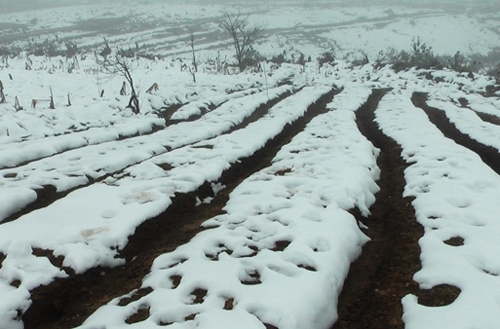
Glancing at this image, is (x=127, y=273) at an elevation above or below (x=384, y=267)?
above

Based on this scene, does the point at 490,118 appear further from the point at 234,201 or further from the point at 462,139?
the point at 234,201

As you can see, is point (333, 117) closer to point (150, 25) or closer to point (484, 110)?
point (484, 110)

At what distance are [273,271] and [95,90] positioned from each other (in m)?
14.3

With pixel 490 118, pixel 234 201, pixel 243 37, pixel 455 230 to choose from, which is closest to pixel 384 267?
pixel 455 230

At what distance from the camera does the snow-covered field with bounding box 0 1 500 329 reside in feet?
11.2

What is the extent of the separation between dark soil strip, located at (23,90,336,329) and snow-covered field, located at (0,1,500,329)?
0.12m

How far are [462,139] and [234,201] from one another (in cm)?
725

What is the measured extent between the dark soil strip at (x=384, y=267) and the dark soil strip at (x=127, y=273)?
221 centimetres

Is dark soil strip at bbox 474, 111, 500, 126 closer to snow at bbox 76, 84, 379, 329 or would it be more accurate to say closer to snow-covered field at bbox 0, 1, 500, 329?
snow-covered field at bbox 0, 1, 500, 329

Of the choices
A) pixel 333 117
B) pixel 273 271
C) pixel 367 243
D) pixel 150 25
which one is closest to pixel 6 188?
pixel 273 271

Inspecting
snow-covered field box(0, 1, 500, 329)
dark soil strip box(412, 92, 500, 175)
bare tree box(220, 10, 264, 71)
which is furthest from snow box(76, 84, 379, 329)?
bare tree box(220, 10, 264, 71)

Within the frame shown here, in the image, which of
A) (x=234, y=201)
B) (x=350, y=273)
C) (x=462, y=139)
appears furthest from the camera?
(x=462, y=139)

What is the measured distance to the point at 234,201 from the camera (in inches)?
231

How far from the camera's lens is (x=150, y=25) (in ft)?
187
